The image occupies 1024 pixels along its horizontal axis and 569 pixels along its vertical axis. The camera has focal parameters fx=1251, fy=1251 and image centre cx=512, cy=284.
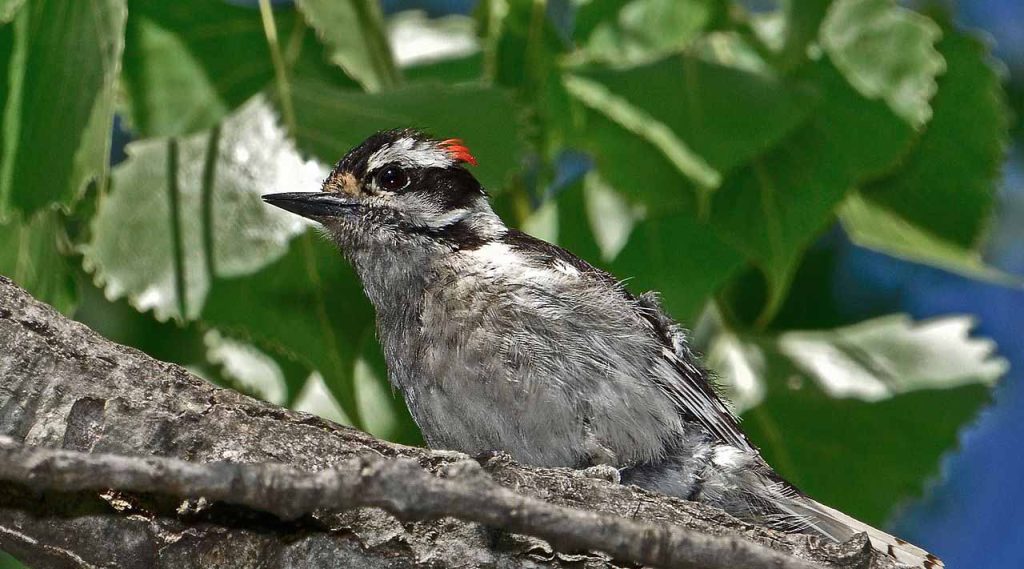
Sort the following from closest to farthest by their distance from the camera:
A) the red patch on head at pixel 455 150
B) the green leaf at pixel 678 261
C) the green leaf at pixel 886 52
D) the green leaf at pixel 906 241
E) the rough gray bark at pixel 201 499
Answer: the rough gray bark at pixel 201 499 < the green leaf at pixel 886 52 < the green leaf at pixel 678 261 < the green leaf at pixel 906 241 < the red patch on head at pixel 455 150

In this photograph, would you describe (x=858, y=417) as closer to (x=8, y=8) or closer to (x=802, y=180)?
(x=802, y=180)

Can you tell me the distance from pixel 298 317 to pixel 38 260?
2.55 feet

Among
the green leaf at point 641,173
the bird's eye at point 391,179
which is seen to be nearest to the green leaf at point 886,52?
the green leaf at point 641,173

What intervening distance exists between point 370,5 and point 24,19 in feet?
3.73

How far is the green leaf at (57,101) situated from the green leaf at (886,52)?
218cm

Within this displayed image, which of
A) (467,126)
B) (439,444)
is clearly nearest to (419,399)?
(439,444)

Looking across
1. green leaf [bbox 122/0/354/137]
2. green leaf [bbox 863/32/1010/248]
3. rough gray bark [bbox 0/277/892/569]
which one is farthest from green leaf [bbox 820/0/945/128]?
green leaf [bbox 122/0/354/137]

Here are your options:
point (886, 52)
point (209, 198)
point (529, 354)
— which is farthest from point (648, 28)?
point (209, 198)

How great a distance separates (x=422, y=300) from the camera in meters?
3.90

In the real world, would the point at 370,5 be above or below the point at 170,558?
above

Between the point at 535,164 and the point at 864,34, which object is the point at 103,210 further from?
the point at 864,34

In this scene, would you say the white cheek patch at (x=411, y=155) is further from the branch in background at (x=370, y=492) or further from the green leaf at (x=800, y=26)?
the branch in background at (x=370, y=492)

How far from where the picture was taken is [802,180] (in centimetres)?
382

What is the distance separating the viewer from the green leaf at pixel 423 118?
376 centimetres
